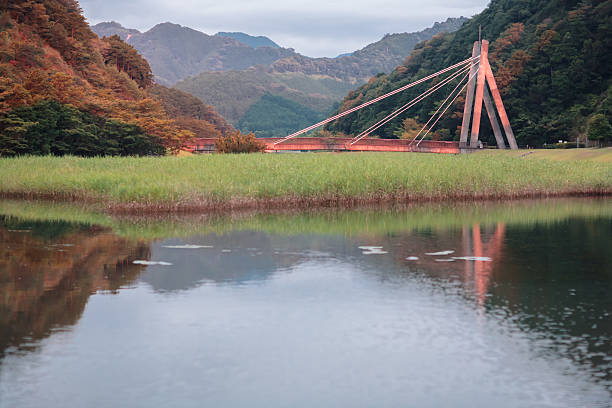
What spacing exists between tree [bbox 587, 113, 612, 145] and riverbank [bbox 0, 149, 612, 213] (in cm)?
1751

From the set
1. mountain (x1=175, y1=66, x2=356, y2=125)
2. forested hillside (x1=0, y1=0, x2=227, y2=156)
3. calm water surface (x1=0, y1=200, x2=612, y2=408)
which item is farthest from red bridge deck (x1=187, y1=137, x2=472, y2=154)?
mountain (x1=175, y1=66, x2=356, y2=125)

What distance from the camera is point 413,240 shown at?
1538 cm

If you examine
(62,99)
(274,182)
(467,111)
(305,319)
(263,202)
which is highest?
(467,111)

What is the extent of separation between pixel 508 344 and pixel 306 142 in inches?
1671

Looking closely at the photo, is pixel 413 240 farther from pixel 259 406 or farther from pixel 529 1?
pixel 529 1

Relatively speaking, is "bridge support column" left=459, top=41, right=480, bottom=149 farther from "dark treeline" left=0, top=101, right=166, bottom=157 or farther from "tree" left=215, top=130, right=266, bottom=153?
"dark treeline" left=0, top=101, right=166, bottom=157

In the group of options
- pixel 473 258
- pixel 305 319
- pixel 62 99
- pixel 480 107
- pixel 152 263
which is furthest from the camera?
pixel 480 107

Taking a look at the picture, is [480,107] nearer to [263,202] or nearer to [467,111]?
[467,111]

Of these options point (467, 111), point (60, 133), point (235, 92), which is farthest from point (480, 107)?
point (235, 92)

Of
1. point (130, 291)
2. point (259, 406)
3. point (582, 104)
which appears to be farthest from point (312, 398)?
point (582, 104)

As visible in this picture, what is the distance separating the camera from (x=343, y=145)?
49.5m

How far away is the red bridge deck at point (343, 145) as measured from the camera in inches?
1919

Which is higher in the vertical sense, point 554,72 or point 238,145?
point 554,72

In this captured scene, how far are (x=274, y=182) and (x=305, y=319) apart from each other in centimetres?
1381
